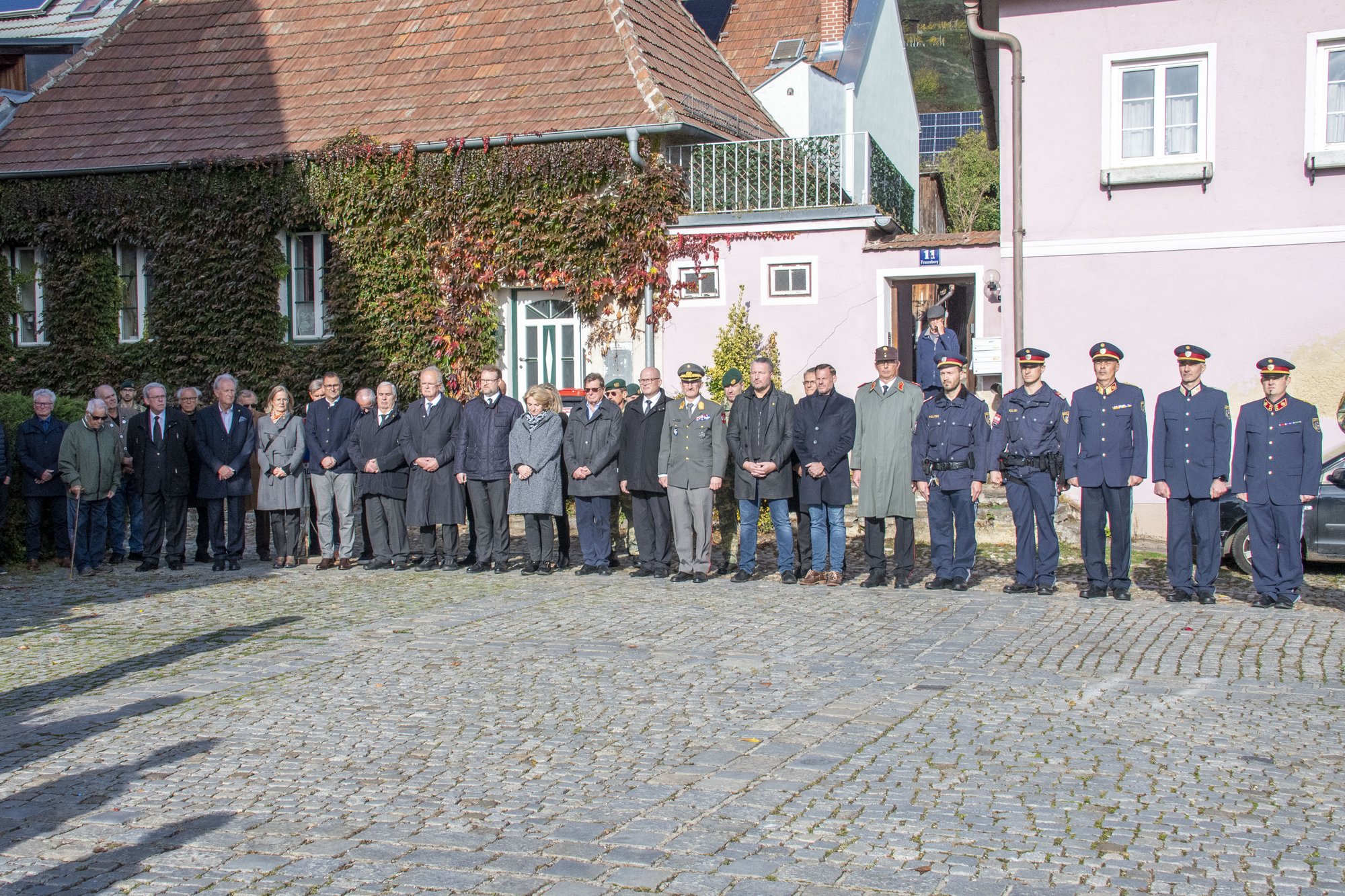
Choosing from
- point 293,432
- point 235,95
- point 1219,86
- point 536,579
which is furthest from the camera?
point 235,95

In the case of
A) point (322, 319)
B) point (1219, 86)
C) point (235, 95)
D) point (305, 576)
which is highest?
point (235, 95)

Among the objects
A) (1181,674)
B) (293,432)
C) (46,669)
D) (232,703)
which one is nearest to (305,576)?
(293,432)

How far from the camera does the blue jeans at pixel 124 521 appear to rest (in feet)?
47.6

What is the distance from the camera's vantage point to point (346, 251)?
2100 cm

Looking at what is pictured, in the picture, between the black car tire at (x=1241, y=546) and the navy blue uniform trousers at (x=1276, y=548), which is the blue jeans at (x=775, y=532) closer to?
the navy blue uniform trousers at (x=1276, y=548)

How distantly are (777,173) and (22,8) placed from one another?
20.1 meters

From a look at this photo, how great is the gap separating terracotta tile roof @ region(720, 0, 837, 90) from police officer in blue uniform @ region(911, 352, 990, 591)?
16.4 metres

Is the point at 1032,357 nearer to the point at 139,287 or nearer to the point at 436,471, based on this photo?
the point at 436,471

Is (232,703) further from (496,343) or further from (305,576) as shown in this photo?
(496,343)

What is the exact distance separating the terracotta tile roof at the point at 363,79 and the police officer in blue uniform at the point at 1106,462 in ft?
30.8

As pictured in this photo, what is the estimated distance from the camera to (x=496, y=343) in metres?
20.5

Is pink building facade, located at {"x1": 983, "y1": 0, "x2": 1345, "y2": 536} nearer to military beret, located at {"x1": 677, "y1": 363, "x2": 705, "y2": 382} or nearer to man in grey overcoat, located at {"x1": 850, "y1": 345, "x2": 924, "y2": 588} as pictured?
man in grey overcoat, located at {"x1": 850, "y1": 345, "x2": 924, "y2": 588}

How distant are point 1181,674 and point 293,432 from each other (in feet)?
30.0

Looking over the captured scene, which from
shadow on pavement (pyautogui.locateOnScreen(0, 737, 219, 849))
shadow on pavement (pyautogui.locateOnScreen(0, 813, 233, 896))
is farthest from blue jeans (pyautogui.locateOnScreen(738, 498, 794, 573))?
shadow on pavement (pyautogui.locateOnScreen(0, 813, 233, 896))
